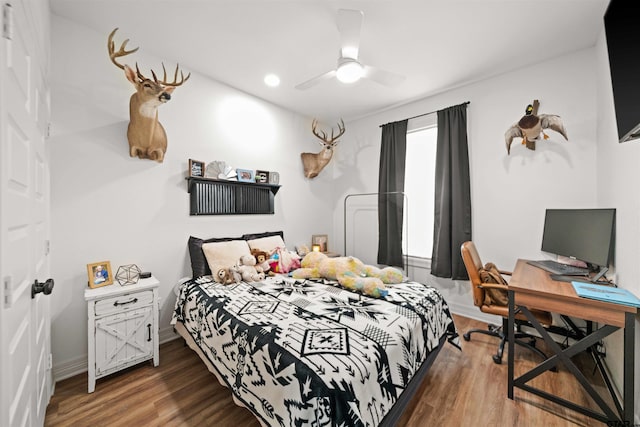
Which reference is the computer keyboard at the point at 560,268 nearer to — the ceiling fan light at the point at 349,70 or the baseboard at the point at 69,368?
the ceiling fan light at the point at 349,70

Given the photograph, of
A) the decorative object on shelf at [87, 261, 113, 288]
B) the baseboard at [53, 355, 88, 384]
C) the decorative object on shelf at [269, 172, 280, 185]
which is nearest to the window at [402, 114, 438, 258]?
the decorative object on shelf at [269, 172, 280, 185]

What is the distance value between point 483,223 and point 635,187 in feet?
4.85

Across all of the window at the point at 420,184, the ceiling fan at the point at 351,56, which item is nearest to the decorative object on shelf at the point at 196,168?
the ceiling fan at the point at 351,56

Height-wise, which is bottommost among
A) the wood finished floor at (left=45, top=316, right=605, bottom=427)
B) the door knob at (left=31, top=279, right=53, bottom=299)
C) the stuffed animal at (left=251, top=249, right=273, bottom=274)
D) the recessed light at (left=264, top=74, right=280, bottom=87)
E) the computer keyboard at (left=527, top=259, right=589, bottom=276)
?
the wood finished floor at (left=45, top=316, right=605, bottom=427)

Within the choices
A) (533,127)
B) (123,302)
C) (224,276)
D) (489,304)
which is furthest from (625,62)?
(123,302)

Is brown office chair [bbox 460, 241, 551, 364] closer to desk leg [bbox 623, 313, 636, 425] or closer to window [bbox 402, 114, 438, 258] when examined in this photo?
desk leg [bbox 623, 313, 636, 425]

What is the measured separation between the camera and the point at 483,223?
9.84 ft

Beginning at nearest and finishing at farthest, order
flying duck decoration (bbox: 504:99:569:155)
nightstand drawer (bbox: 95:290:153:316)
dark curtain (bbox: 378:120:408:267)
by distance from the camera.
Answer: nightstand drawer (bbox: 95:290:153:316), flying duck decoration (bbox: 504:99:569:155), dark curtain (bbox: 378:120:408:267)

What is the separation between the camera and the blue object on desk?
1384mm

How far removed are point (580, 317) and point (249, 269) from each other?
8.25 ft

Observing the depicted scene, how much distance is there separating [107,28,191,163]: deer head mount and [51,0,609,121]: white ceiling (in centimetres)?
31

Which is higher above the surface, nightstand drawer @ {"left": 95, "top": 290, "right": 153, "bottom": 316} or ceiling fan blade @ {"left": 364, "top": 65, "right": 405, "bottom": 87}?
ceiling fan blade @ {"left": 364, "top": 65, "right": 405, "bottom": 87}

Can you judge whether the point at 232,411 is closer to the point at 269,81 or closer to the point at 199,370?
the point at 199,370

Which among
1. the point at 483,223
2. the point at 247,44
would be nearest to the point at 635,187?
the point at 483,223
